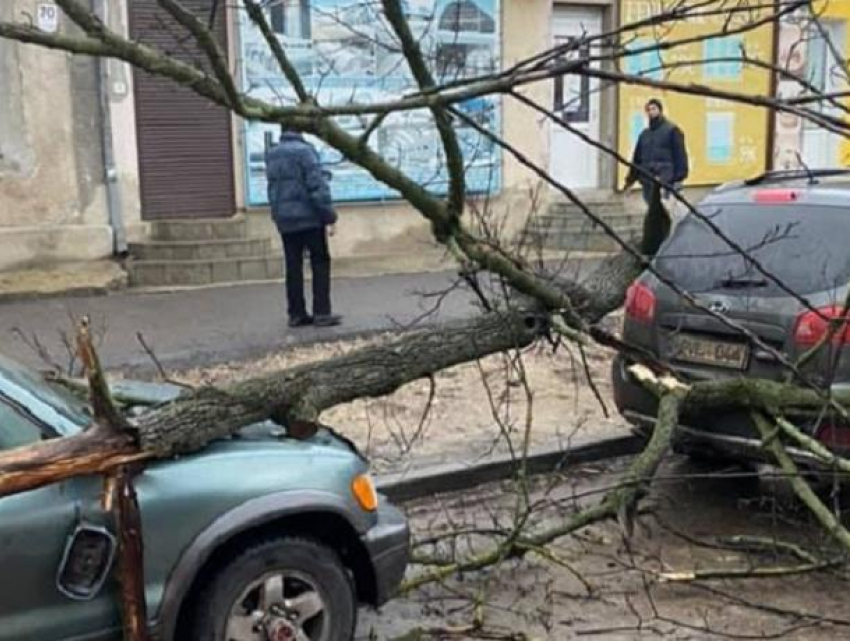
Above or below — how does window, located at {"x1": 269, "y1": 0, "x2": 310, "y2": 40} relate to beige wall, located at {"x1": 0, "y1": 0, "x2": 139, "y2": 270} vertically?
above

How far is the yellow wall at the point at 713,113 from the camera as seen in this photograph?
1627 centimetres

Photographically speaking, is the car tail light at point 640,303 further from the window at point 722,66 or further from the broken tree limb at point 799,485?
the window at point 722,66

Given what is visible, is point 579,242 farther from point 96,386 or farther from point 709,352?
point 96,386

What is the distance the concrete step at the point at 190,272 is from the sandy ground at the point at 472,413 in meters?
3.54

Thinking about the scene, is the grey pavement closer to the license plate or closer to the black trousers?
the black trousers

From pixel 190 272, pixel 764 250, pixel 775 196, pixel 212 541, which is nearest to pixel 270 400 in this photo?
pixel 212 541

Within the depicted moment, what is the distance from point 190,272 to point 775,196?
776cm

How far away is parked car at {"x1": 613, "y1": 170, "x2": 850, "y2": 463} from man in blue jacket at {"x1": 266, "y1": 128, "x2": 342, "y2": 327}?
175 inches

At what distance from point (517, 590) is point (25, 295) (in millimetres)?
7780

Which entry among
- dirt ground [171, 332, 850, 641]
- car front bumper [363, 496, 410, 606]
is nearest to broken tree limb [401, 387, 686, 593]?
dirt ground [171, 332, 850, 641]

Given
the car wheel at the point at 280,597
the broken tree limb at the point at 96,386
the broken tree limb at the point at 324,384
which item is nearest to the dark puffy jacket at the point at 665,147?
the broken tree limb at the point at 324,384

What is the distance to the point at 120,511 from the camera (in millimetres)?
3689

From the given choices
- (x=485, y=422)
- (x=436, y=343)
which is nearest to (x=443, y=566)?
(x=436, y=343)

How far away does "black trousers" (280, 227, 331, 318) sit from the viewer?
1036 cm
